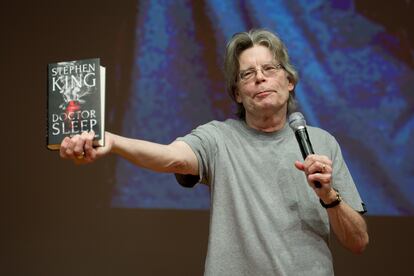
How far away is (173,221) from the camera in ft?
7.97

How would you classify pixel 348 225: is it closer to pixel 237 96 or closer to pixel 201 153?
pixel 201 153

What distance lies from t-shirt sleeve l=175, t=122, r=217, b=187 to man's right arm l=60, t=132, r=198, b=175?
17 millimetres

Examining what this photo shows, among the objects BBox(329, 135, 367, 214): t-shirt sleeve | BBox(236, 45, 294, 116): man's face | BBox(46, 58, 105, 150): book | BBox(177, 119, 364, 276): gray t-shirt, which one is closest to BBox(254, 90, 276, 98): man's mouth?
BBox(236, 45, 294, 116): man's face

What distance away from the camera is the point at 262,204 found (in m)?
1.52

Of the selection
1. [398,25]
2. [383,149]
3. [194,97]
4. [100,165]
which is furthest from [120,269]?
[398,25]

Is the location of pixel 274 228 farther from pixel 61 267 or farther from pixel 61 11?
pixel 61 11

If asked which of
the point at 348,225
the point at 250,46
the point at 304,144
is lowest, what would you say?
the point at 348,225

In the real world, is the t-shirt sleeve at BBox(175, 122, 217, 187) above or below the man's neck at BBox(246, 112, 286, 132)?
below

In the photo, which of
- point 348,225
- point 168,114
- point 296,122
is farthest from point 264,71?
point 168,114

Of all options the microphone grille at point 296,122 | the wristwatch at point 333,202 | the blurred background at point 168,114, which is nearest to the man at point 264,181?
the wristwatch at point 333,202

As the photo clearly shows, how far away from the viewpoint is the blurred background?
2301 millimetres

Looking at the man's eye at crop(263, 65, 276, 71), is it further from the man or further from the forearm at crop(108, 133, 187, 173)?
the forearm at crop(108, 133, 187, 173)

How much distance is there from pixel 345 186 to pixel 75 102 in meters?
0.83

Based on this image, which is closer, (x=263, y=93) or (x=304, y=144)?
(x=304, y=144)
